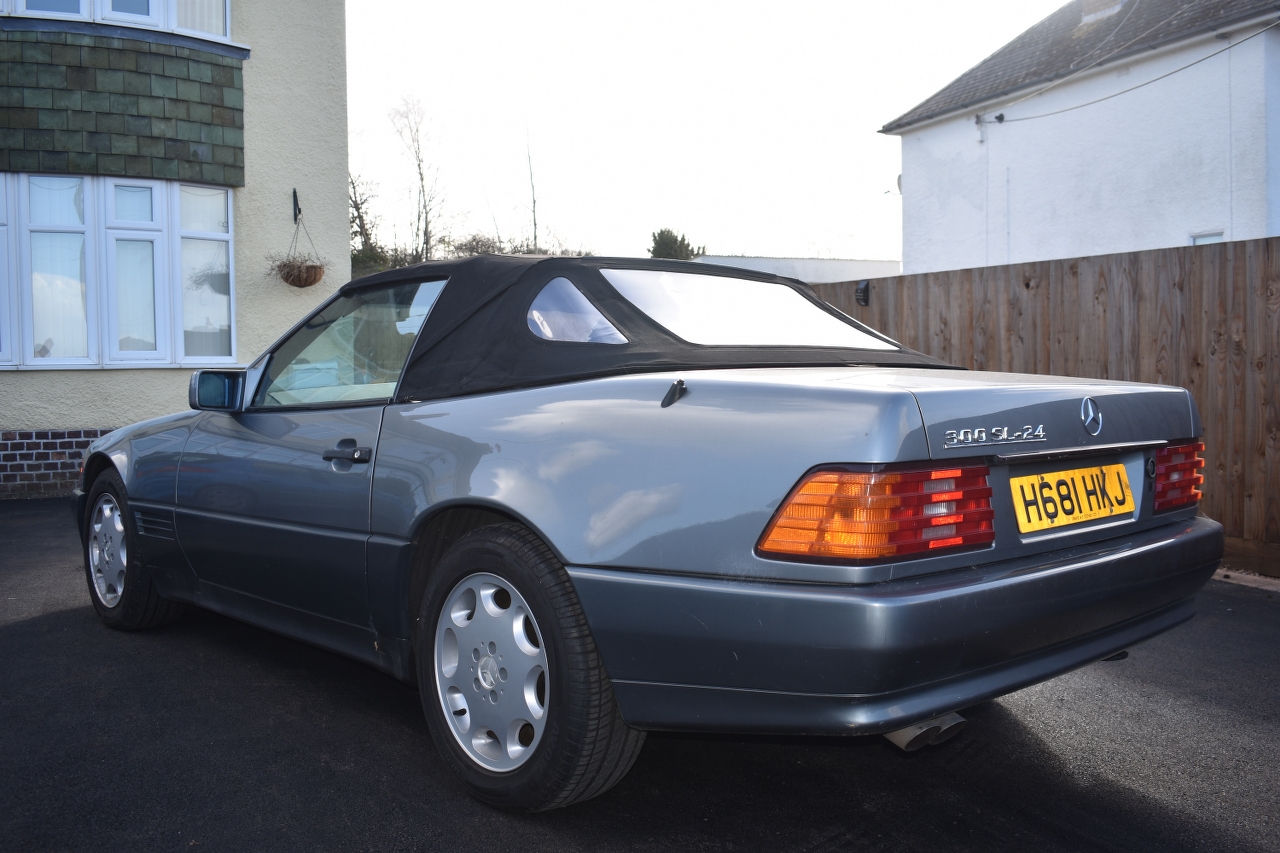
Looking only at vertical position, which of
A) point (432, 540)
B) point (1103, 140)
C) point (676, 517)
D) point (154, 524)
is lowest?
point (154, 524)

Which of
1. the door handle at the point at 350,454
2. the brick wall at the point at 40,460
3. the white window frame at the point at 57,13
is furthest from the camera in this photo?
the white window frame at the point at 57,13

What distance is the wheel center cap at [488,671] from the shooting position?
2.56 metres

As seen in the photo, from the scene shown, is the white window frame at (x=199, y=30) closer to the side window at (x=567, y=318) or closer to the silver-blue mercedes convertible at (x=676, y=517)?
the silver-blue mercedes convertible at (x=676, y=517)

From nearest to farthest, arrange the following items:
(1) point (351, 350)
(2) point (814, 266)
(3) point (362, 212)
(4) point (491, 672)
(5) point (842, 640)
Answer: (5) point (842, 640) → (4) point (491, 672) → (1) point (351, 350) → (2) point (814, 266) → (3) point (362, 212)

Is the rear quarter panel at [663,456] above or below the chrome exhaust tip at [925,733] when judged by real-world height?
above

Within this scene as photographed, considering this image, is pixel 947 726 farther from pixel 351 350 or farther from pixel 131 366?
pixel 131 366

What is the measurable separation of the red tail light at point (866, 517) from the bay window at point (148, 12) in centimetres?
1045

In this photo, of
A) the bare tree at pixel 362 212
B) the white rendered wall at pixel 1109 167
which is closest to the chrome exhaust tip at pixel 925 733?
the white rendered wall at pixel 1109 167

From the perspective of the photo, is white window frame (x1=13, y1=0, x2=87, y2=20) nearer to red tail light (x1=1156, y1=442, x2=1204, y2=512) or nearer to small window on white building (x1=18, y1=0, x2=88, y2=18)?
small window on white building (x1=18, y1=0, x2=88, y2=18)

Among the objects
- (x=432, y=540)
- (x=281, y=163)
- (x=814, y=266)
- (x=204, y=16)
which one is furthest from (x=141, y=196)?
(x=814, y=266)

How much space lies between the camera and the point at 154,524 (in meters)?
3.99

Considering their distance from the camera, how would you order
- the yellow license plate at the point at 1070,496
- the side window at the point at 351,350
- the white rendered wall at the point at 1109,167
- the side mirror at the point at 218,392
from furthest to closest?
the white rendered wall at the point at 1109,167
the side mirror at the point at 218,392
the side window at the point at 351,350
the yellow license plate at the point at 1070,496

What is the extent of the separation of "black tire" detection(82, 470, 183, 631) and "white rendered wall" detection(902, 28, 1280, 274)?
46.9ft

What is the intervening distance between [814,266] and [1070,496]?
84.5 feet
